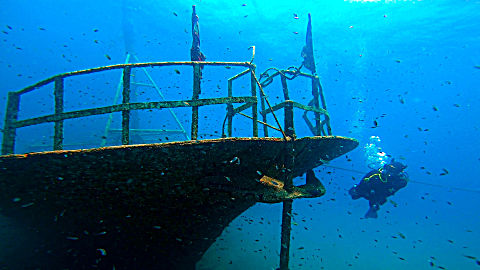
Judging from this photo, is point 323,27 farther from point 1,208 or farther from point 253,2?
point 1,208

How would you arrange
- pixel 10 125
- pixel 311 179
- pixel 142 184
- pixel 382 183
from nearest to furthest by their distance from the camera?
1. pixel 142 184
2. pixel 10 125
3. pixel 311 179
4. pixel 382 183

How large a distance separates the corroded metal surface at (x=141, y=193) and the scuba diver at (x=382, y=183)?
3255 mm

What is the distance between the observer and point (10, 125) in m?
4.34

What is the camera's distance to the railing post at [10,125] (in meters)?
4.27

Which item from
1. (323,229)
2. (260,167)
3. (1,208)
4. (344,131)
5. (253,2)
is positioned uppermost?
(253,2)

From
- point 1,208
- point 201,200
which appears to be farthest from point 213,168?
point 1,208

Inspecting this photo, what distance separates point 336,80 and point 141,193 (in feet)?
167

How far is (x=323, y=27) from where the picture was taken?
3322 cm

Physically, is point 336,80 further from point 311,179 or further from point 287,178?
point 287,178

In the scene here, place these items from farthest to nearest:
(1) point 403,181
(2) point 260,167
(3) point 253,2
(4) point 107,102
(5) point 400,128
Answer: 1. (5) point 400,128
2. (4) point 107,102
3. (3) point 253,2
4. (1) point 403,181
5. (2) point 260,167

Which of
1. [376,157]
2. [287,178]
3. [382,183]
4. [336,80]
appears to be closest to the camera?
[287,178]

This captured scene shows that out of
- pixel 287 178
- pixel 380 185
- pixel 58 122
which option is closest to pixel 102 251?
pixel 58 122

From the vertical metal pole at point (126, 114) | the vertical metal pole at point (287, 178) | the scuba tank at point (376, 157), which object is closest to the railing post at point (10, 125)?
the vertical metal pole at point (126, 114)

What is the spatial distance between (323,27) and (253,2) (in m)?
9.88
